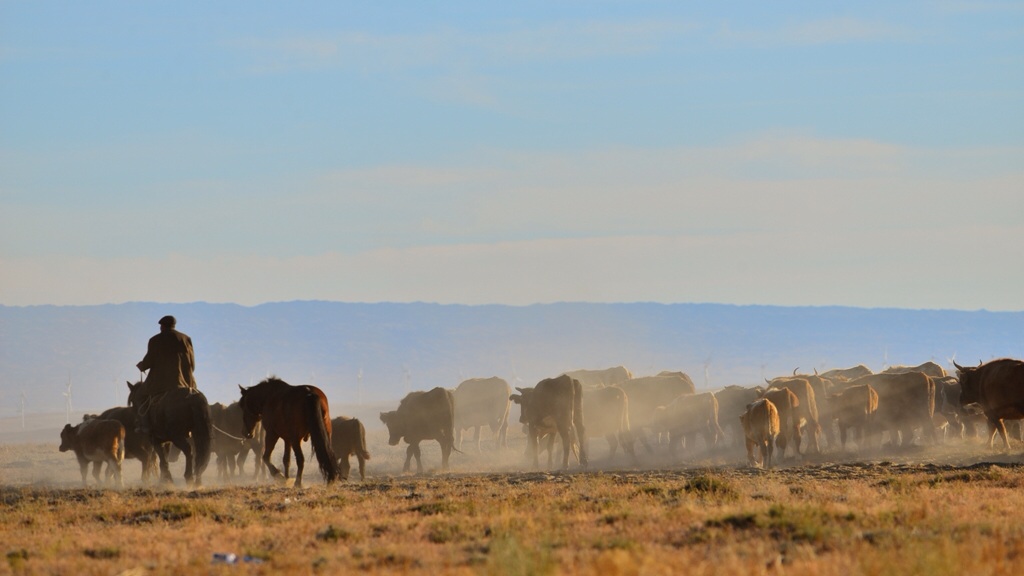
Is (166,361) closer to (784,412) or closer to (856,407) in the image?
(784,412)

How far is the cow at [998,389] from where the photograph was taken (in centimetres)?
3250

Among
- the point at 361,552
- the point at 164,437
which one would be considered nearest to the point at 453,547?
the point at 361,552

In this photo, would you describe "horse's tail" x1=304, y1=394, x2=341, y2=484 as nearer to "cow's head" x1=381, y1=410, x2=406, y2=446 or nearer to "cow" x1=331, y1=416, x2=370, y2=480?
"cow" x1=331, y1=416, x2=370, y2=480

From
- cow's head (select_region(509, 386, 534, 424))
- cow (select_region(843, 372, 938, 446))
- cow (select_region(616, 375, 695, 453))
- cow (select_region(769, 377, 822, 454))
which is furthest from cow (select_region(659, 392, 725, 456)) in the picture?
cow (select_region(769, 377, 822, 454))

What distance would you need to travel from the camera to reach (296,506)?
21.1m

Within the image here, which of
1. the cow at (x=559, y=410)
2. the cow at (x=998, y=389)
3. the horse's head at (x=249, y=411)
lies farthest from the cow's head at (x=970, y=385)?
the horse's head at (x=249, y=411)

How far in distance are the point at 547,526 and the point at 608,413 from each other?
26.7 metres

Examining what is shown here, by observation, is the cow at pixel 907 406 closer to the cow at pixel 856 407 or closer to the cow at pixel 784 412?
the cow at pixel 856 407

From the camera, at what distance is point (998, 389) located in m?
32.9

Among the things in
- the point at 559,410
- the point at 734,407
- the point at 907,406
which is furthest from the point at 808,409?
the point at 734,407

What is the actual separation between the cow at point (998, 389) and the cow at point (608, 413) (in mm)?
12222

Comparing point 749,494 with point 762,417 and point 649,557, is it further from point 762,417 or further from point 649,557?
point 762,417

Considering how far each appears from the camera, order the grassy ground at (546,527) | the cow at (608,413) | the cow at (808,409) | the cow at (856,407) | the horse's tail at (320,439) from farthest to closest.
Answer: the cow at (608,413) < the cow at (856,407) < the cow at (808,409) < the horse's tail at (320,439) < the grassy ground at (546,527)

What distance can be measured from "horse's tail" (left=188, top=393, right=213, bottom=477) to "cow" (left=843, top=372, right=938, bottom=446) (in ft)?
70.6
